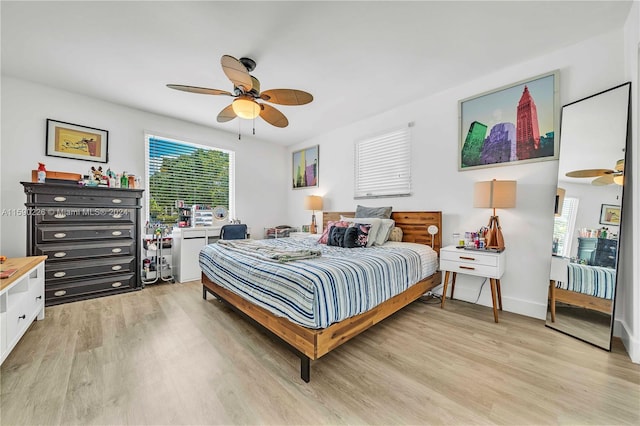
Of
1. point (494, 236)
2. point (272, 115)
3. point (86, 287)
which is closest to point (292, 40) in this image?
point (272, 115)

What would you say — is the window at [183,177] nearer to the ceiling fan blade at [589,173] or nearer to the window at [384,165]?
the window at [384,165]

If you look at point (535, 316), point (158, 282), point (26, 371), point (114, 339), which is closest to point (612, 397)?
point (535, 316)

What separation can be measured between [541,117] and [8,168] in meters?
6.05

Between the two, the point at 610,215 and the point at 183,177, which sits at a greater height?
the point at 183,177

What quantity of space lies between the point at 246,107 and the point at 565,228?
3247 mm

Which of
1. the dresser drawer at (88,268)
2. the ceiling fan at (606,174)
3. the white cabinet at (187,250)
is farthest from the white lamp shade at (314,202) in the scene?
the ceiling fan at (606,174)

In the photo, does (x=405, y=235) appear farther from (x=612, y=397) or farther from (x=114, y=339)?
(x=114, y=339)

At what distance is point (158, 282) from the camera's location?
3803 mm

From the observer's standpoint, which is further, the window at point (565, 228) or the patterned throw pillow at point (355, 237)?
the patterned throw pillow at point (355, 237)

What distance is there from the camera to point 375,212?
3607 mm

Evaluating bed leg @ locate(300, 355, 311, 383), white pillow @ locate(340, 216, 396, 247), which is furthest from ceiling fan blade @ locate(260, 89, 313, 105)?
bed leg @ locate(300, 355, 311, 383)

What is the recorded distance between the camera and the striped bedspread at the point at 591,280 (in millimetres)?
1994

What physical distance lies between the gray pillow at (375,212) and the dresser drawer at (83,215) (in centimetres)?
328

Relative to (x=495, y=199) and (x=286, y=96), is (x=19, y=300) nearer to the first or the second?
(x=286, y=96)
